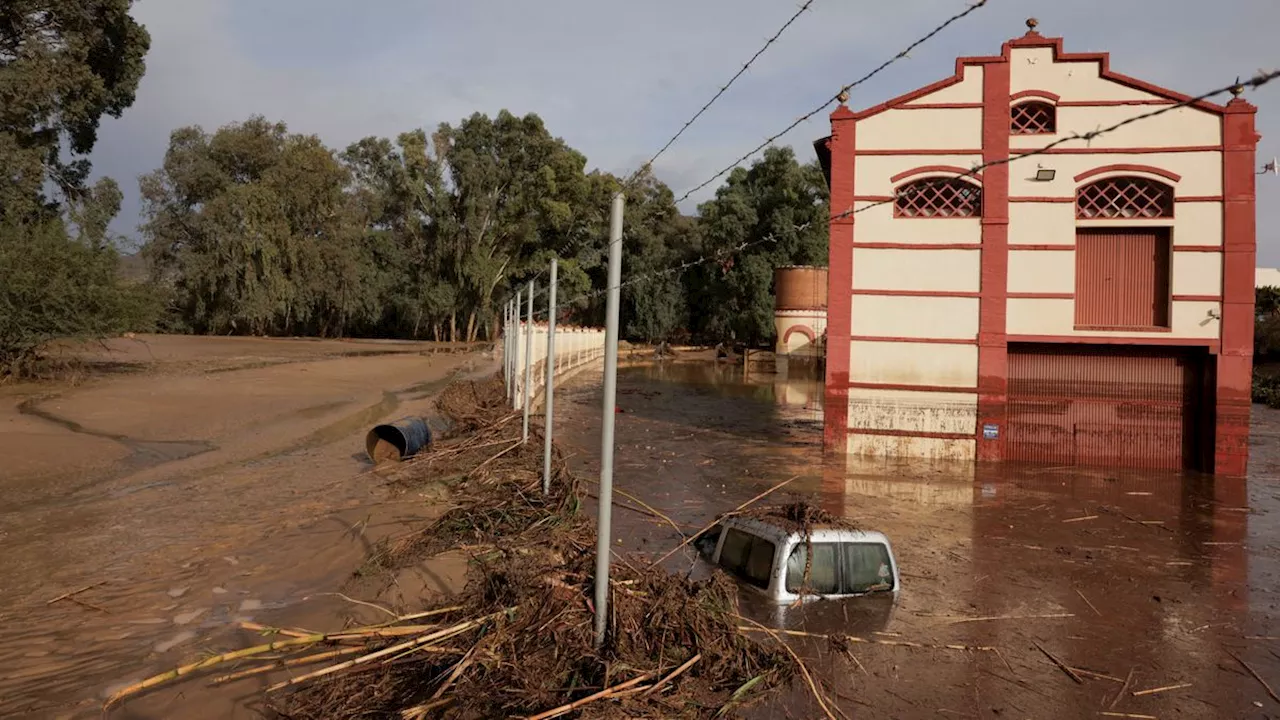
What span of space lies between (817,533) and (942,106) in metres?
12.8

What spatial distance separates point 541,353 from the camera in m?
26.7

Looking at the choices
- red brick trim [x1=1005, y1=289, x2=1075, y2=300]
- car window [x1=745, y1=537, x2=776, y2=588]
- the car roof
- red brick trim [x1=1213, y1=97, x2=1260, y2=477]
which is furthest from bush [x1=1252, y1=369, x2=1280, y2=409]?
car window [x1=745, y1=537, x2=776, y2=588]

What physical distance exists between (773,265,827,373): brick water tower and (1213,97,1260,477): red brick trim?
114ft

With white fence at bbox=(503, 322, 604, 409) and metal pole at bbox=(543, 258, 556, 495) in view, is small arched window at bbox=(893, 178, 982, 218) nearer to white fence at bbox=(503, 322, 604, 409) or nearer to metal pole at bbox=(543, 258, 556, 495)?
white fence at bbox=(503, 322, 604, 409)

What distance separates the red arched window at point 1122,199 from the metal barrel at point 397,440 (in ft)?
44.4

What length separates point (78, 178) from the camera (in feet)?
104

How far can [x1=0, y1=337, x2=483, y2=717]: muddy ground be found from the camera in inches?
230

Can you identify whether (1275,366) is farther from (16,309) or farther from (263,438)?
(16,309)

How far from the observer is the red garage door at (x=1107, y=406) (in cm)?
1677

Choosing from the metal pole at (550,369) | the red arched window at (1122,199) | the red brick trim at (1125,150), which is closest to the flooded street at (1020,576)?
the metal pole at (550,369)

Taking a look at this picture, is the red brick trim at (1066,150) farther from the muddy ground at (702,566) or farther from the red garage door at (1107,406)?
the muddy ground at (702,566)

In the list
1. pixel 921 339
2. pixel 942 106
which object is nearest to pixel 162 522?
pixel 921 339

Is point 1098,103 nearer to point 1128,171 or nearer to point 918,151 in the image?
point 1128,171

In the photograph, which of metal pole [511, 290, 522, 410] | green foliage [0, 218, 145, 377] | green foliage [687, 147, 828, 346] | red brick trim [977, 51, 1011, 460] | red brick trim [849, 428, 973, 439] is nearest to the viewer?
metal pole [511, 290, 522, 410]
